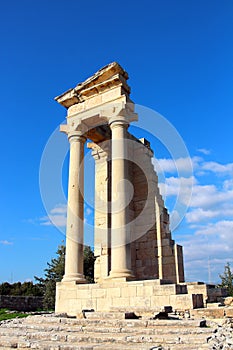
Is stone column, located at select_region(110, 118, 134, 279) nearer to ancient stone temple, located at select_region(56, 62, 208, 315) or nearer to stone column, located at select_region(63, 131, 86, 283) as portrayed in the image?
ancient stone temple, located at select_region(56, 62, 208, 315)

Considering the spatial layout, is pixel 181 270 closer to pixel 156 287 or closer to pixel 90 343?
pixel 156 287

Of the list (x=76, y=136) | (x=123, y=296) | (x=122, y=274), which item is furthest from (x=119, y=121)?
(x=123, y=296)

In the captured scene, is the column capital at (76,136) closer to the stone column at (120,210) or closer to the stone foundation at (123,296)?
the stone column at (120,210)

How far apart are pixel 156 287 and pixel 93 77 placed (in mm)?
10446

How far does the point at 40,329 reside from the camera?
9.77 meters

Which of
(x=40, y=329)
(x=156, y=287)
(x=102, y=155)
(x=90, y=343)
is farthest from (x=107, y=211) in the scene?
(x=90, y=343)

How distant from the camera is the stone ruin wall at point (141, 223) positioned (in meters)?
18.3

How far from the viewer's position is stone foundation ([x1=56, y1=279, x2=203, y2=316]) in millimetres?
12500

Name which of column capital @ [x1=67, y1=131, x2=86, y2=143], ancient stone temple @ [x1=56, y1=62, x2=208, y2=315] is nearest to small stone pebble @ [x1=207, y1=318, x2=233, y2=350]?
ancient stone temple @ [x1=56, y1=62, x2=208, y2=315]

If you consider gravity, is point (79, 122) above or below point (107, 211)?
above

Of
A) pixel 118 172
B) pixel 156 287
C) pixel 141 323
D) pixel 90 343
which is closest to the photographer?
pixel 90 343

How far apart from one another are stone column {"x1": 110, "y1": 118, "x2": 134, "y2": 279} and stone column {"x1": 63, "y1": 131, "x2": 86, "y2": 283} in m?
2.13

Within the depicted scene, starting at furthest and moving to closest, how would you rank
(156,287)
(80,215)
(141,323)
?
(80,215) < (156,287) < (141,323)

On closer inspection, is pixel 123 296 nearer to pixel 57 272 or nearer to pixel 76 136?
pixel 76 136
